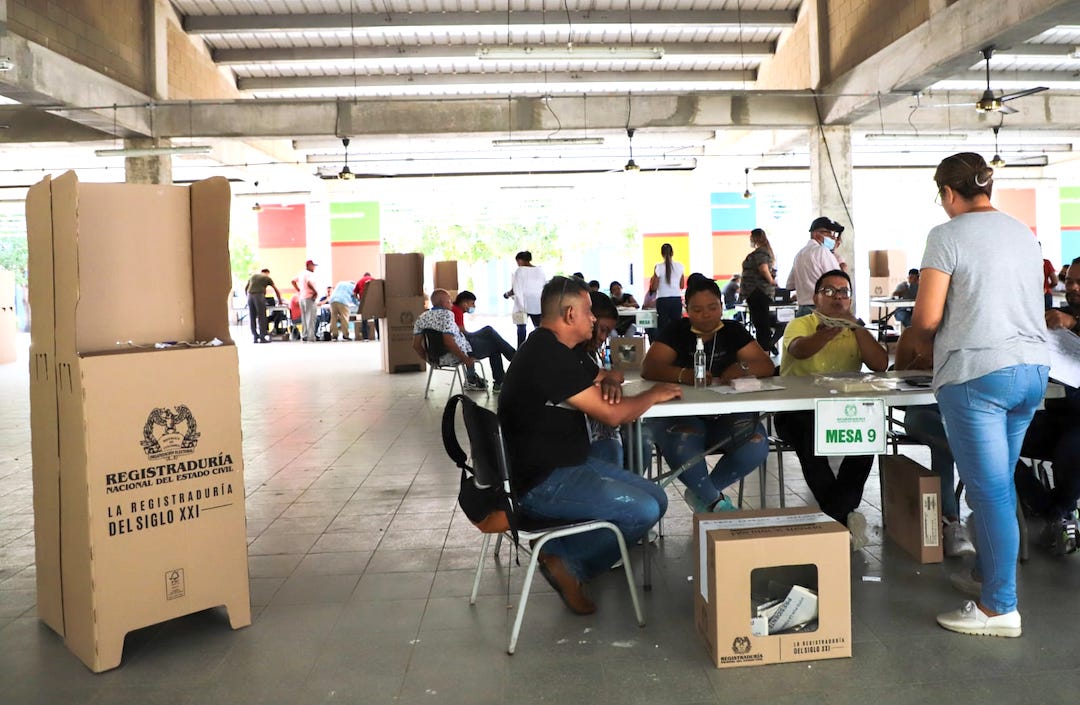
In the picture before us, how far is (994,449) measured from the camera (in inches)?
A: 97.3

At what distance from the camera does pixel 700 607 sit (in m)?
2.55

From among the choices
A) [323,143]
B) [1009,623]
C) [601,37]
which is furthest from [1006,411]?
[323,143]

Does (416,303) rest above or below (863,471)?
above

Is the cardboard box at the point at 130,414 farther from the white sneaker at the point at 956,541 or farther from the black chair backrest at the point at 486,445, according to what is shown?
the white sneaker at the point at 956,541

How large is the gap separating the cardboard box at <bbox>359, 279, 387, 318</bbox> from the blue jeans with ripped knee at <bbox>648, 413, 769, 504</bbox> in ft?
24.8

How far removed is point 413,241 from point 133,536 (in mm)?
21796

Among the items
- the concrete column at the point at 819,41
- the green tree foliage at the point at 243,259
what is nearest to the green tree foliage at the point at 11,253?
the green tree foliage at the point at 243,259

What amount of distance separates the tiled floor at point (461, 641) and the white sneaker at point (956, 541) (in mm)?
53

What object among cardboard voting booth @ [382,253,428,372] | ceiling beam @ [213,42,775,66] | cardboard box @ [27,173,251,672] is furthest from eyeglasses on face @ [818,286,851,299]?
ceiling beam @ [213,42,775,66]

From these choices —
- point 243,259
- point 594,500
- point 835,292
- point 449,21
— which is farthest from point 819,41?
point 243,259

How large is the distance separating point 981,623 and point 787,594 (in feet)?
1.79

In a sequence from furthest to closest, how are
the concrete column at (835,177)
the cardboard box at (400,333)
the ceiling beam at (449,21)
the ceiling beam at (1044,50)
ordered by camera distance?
1. the ceiling beam at (1044,50)
2. the concrete column at (835,177)
3. the ceiling beam at (449,21)
4. the cardboard box at (400,333)

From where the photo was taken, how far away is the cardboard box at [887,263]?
17159 millimetres

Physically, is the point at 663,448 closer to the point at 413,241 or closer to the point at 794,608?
the point at 794,608
